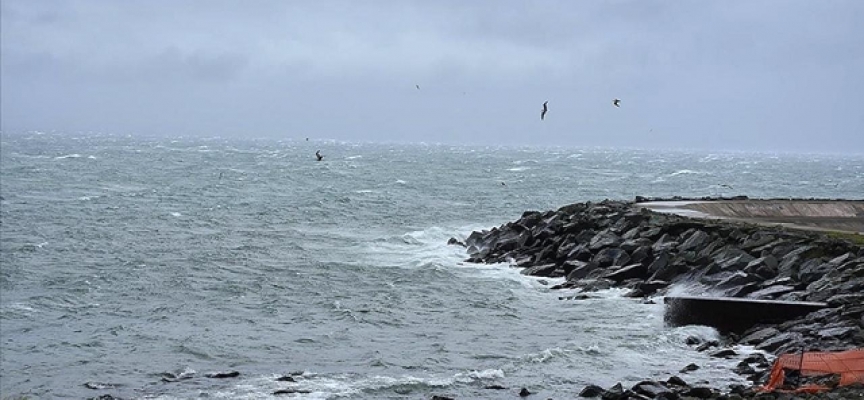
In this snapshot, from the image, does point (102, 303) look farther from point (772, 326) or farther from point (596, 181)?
point (596, 181)

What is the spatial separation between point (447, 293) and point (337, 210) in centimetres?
3068

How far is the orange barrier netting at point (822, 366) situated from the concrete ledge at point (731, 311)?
4547 mm

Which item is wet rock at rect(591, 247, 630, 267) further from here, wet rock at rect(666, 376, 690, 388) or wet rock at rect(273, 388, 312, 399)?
wet rock at rect(273, 388, 312, 399)

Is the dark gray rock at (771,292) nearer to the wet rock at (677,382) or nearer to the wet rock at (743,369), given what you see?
the wet rock at (743,369)

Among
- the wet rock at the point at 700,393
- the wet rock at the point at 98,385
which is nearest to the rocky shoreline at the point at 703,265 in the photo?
the wet rock at the point at 700,393

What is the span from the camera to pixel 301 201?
6675 centimetres

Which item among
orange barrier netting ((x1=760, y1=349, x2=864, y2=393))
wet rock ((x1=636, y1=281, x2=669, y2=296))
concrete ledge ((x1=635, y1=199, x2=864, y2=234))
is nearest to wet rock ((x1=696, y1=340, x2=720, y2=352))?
orange barrier netting ((x1=760, y1=349, x2=864, y2=393))

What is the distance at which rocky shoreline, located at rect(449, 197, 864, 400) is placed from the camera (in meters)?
19.3

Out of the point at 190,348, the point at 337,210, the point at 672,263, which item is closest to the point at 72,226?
the point at 337,210

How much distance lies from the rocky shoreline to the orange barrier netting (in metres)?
0.63

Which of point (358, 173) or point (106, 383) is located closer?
point (106, 383)

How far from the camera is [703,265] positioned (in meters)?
28.7

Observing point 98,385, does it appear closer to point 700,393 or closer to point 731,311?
point 700,393

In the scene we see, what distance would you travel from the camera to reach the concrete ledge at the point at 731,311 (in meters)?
22.4
